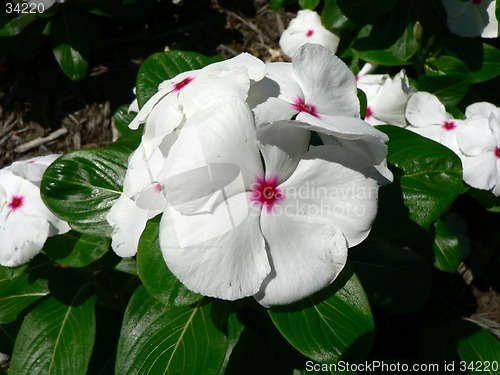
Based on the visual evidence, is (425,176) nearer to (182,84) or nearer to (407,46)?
(182,84)

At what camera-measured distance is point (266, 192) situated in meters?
1.15

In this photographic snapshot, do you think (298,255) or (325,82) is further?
(325,82)

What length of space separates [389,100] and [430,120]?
7.8 inches

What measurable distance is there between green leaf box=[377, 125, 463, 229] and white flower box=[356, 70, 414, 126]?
2.10 ft

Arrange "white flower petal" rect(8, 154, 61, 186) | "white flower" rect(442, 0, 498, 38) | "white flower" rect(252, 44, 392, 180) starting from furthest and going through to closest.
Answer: "white flower" rect(442, 0, 498, 38)
"white flower petal" rect(8, 154, 61, 186)
"white flower" rect(252, 44, 392, 180)

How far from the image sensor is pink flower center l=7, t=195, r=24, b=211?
1655 mm

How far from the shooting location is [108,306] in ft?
6.49

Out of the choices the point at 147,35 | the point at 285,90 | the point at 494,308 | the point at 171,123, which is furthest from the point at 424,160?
the point at 147,35

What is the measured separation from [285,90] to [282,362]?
1103mm

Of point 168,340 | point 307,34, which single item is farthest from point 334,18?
point 168,340

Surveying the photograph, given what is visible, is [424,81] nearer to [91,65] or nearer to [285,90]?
[285,90]

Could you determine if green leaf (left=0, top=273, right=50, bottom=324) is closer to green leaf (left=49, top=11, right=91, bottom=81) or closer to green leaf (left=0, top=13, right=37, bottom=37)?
green leaf (left=49, top=11, right=91, bottom=81)

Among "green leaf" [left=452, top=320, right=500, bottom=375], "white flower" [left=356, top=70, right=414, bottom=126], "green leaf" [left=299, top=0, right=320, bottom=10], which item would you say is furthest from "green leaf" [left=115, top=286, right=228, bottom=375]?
"green leaf" [left=299, top=0, right=320, bottom=10]

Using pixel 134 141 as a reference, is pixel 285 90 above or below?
above
